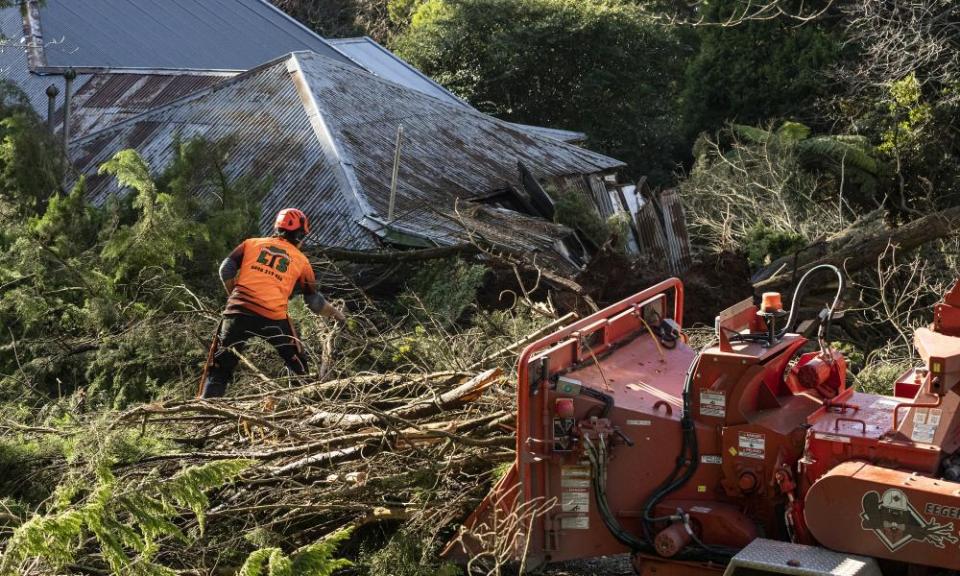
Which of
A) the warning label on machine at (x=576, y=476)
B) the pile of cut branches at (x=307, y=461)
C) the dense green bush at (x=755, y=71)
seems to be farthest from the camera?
the dense green bush at (x=755, y=71)

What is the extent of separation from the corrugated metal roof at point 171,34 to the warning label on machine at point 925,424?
21.2m

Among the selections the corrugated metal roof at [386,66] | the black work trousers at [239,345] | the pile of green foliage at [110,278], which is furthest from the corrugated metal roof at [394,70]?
the black work trousers at [239,345]

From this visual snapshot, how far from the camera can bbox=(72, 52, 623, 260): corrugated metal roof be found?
14484 mm

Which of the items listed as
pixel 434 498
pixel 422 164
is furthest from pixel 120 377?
pixel 422 164

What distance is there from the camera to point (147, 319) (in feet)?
29.7

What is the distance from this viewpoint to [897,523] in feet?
16.1

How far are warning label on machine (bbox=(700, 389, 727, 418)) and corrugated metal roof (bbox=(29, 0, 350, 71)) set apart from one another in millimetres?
20613

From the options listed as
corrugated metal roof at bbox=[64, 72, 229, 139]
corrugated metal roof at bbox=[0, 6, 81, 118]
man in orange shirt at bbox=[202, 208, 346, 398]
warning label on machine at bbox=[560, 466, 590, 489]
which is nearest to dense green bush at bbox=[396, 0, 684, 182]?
corrugated metal roof at bbox=[0, 6, 81, 118]

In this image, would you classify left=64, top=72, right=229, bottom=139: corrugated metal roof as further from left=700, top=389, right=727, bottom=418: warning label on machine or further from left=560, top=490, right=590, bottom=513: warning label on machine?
left=700, top=389, right=727, bottom=418: warning label on machine

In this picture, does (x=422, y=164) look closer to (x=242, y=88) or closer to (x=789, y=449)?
(x=242, y=88)

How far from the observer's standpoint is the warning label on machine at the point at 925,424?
5.07 meters

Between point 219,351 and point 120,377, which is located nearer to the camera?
point 219,351

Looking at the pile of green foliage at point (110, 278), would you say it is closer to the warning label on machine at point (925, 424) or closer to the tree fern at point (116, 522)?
the tree fern at point (116, 522)

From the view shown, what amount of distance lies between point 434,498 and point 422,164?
1045 centimetres
